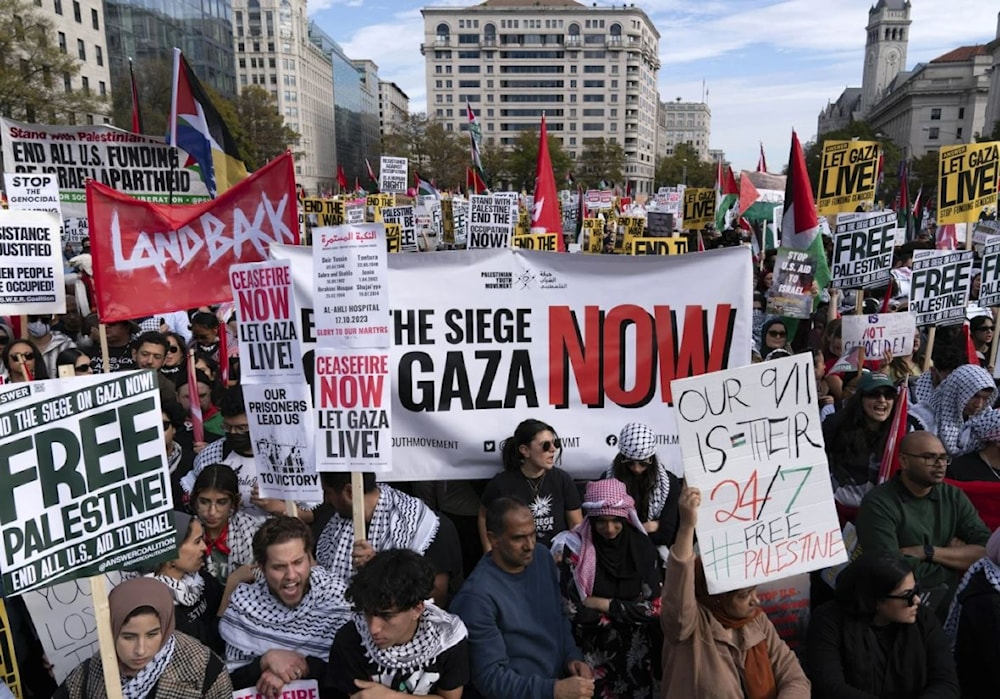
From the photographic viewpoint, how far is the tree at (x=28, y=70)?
79.1ft

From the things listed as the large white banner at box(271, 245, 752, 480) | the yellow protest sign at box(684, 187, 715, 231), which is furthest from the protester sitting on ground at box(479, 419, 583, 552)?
the yellow protest sign at box(684, 187, 715, 231)

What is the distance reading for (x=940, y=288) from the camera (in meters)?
6.52

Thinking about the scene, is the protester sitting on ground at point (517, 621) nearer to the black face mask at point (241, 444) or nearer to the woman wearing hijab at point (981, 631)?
the woman wearing hijab at point (981, 631)

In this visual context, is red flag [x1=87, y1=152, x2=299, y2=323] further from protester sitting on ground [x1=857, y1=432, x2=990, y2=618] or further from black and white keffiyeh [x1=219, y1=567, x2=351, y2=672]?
protester sitting on ground [x1=857, y1=432, x2=990, y2=618]

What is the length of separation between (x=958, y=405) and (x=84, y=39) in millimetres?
53032

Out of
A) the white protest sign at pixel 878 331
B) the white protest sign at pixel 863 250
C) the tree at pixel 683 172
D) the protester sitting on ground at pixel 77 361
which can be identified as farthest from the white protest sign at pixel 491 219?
the tree at pixel 683 172

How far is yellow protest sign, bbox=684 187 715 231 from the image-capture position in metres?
15.6

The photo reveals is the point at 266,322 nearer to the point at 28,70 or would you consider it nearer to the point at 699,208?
the point at 699,208

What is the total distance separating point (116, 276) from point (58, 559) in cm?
251

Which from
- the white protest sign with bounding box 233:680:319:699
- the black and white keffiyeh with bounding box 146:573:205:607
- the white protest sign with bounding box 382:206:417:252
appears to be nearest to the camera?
the white protest sign with bounding box 233:680:319:699

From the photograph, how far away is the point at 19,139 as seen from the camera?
23.3 ft

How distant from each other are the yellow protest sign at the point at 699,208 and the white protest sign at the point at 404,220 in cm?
569

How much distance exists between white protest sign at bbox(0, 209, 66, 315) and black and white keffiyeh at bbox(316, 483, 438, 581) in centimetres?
369

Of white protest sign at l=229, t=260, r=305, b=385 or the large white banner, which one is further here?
the large white banner
